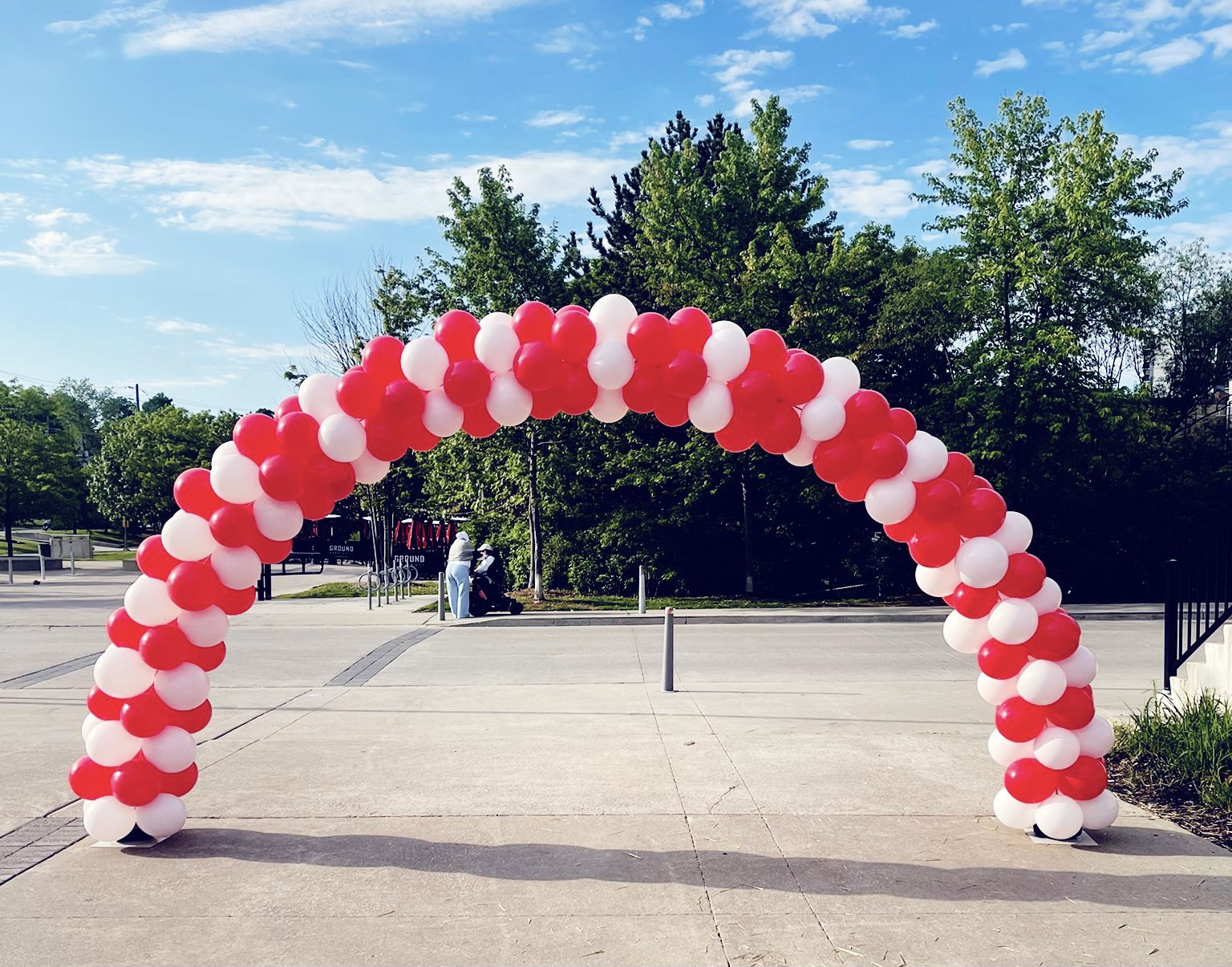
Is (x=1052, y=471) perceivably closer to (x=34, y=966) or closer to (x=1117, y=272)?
(x=1117, y=272)

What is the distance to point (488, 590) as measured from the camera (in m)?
20.0

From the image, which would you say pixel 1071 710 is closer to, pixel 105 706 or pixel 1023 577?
pixel 1023 577

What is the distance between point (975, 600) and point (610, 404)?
274 cm

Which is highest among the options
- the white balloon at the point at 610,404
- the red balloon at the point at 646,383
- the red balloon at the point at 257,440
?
the red balloon at the point at 646,383

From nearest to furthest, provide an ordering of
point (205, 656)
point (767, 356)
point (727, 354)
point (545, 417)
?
point (545, 417), point (727, 354), point (767, 356), point (205, 656)

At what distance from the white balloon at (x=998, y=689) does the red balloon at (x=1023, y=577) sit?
58cm

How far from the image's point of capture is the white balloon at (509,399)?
20.1ft

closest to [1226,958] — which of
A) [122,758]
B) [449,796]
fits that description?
[449,796]

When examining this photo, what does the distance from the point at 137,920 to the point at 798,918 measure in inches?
133

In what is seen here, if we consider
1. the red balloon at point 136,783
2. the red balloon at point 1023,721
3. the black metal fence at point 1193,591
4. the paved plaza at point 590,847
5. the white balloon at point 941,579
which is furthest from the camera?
the black metal fence at point 1193,591

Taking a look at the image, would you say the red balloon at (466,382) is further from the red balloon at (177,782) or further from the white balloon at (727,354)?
the red balloon at (177,782)

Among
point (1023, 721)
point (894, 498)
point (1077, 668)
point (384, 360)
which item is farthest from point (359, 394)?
point (1077, 668)

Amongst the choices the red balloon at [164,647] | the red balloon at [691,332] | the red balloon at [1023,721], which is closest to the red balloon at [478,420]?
the red balloon at [691,332]

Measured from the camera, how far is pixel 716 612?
20156mm
